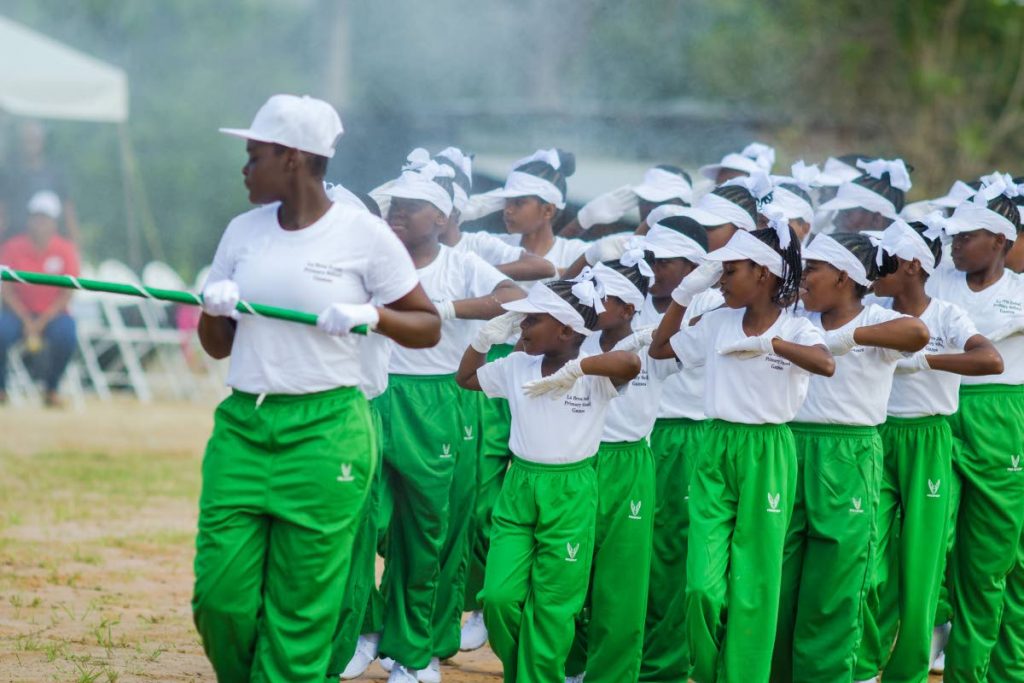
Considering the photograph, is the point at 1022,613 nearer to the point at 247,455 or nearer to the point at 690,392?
the point at 690,392

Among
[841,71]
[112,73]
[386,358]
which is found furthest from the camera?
[841,71]

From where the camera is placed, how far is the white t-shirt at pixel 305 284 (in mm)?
5129

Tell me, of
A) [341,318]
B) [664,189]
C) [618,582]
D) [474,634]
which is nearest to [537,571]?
[618,582]

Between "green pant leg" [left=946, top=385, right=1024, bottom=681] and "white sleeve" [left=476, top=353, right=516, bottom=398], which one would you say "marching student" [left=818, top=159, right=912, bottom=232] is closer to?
"green pant leg" [left=946, top=385, right=1024, bottom=681]

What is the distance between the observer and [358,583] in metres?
6.28

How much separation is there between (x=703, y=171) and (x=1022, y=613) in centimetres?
316

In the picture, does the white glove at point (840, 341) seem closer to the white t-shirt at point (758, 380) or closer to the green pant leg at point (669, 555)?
the white t-shirt at point (758, 380)

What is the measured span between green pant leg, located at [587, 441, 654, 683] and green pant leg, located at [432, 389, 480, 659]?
0.90 m

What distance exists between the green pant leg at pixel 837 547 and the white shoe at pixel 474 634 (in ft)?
6.54

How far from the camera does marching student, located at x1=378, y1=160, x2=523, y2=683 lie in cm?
697

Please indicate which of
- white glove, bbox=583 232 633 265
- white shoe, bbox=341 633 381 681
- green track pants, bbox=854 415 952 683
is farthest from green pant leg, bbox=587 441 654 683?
white glove, bbox=583 232 633 265

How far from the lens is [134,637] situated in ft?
24.4

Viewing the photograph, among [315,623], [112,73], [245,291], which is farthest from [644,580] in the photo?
[112,73]

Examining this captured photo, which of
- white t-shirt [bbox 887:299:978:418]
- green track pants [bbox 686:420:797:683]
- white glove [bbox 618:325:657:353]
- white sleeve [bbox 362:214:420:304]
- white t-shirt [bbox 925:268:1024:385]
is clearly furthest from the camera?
white t-shirt [bbox 925:268:1024:385]
